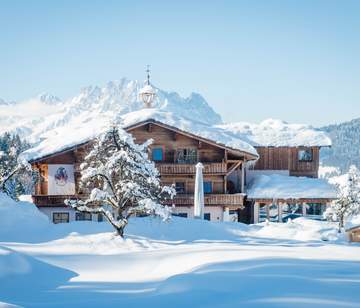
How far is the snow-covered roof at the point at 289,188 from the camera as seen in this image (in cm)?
3488

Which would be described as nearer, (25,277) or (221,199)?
(25,277)

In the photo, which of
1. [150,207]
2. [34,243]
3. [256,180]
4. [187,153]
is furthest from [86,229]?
[256,180]

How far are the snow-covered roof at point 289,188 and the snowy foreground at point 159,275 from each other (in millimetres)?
14616

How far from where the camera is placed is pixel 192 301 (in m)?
7.50

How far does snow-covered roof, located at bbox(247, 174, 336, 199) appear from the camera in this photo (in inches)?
1373

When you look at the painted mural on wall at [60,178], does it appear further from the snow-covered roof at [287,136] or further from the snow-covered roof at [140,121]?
the snow-covered roof at [287,136]

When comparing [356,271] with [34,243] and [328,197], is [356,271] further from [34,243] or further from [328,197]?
[328,197]

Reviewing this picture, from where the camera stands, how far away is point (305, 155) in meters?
41.1

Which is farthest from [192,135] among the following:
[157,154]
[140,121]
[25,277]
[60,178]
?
[25,277]

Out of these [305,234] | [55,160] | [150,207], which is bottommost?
[305,234]

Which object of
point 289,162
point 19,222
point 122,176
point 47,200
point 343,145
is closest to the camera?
point 122,176

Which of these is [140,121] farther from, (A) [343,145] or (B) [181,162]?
(A) [343,145]

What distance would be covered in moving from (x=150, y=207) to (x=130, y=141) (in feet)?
9.93

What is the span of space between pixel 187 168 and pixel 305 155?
42.9ft
